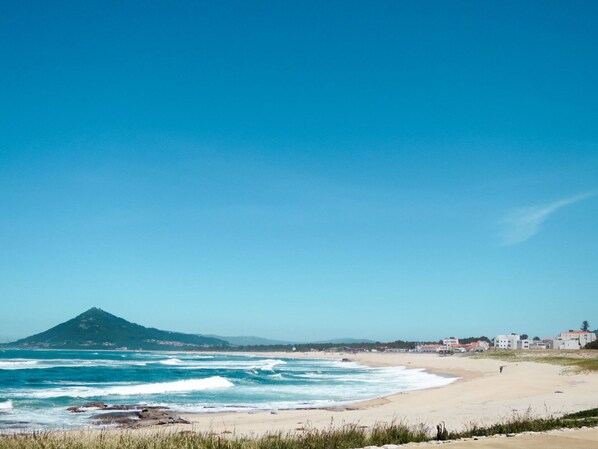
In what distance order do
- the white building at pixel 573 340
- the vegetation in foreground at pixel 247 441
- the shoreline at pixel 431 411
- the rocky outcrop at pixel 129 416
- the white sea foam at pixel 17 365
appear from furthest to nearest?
the white building at pixel 573 340
the white sea foam at pixel 17 365
the rocky outcrop at pixel 129 416
the shoreline at pixel 431 411
the vegetation in foreground at pixel 247 441

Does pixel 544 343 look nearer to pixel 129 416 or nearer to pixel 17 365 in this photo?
pixel 17 365

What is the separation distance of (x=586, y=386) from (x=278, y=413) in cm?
1590

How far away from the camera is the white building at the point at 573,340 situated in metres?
123

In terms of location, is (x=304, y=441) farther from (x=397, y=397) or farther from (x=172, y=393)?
(x=172, y=393)

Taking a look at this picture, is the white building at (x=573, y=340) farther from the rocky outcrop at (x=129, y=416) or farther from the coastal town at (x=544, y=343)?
the rocky outcrop at (x=129, y=416)

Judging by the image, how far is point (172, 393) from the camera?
1373 inches

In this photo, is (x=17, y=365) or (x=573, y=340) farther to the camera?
(x=573, y=340)

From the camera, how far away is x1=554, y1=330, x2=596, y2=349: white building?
123 m

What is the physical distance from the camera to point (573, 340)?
12644 cm

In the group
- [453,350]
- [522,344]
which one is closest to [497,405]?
[453,350]

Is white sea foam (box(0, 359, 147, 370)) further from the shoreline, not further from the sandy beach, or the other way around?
the sandy beach

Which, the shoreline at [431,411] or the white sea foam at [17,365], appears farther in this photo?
the white sea foam at [17,365]

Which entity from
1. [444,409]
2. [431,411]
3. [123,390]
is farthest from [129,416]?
[123,390]

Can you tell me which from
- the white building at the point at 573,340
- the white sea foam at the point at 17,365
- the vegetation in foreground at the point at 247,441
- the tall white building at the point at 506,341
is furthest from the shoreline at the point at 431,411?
the tall white building at the point at 506,341
